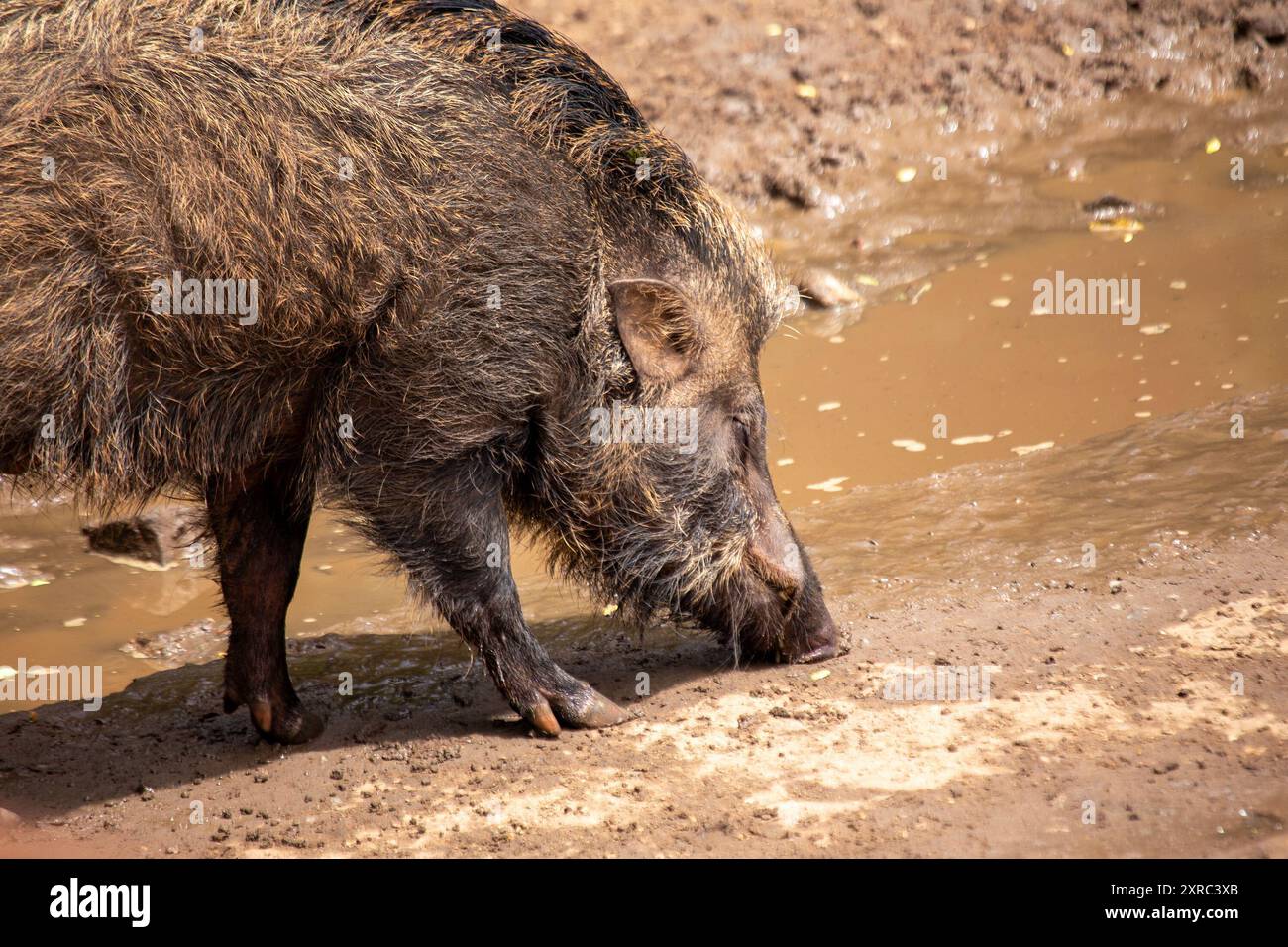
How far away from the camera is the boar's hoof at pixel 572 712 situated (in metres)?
4.90

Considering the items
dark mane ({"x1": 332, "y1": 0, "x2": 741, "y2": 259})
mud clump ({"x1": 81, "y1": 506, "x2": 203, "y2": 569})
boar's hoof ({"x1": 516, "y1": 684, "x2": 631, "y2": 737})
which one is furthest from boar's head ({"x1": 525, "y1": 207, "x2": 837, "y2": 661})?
mud clump ({"x1": 81, "y1": 506, "x2": 203, "y2": 569})

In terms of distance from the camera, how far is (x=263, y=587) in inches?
207

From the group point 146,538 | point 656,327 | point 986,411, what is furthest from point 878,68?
point 146,538

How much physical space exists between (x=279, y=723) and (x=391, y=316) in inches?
66.8

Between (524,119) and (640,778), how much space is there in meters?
2.27

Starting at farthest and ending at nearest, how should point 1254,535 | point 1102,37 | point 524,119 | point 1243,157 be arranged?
point 1102,37
point 1243,157
point 1254,535
point 524,119

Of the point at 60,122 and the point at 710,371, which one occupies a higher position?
the point at 60,122

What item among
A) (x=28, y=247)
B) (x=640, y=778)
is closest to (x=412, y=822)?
(x=640, y=778)

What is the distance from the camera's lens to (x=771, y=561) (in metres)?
5.27

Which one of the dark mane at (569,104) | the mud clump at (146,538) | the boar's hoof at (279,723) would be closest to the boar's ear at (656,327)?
the dark mane at (569,104)

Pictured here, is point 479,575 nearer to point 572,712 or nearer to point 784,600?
point 572,712

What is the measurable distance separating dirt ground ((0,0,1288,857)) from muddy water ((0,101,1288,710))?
45 millimetres

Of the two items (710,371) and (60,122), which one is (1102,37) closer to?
(710,371)

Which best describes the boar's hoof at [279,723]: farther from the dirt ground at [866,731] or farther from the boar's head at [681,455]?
the boar's head at [681,455]
